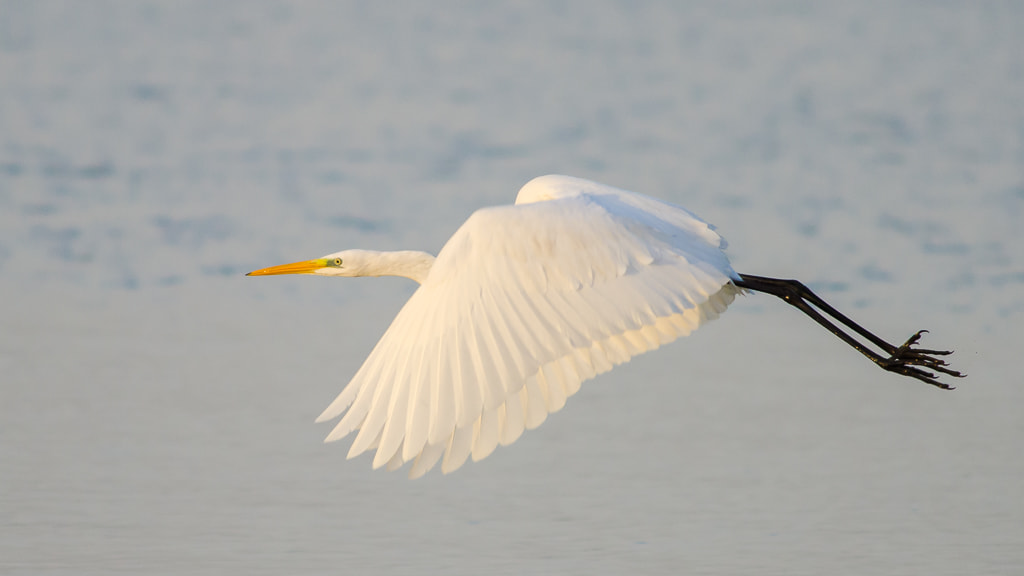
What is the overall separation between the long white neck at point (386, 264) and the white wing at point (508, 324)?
1227 mm

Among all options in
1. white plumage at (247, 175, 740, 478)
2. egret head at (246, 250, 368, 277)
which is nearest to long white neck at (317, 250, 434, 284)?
egret head at (246, 250, 368, 277)

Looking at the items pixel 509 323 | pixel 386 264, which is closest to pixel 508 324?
pixel 509 323

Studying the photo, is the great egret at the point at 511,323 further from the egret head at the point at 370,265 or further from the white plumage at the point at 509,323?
the egret head at the point at 370,265

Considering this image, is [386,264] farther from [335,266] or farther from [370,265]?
[335,266]

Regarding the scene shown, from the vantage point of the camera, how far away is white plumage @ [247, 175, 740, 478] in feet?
15.1

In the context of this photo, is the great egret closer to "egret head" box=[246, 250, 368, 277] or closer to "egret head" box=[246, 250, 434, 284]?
"egret head" box=[246, 250, 434, 284]

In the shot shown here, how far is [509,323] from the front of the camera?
4836mm

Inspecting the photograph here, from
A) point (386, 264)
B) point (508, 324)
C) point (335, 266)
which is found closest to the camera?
point (508, 324)

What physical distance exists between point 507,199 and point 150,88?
4.09 meters

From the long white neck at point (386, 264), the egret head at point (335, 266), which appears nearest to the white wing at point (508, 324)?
the long white neck at point (386, 264)

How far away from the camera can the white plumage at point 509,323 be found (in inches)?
181

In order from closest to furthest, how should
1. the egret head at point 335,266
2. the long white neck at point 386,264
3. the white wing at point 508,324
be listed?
the white wing at point 508,324 < the long white neck at point 386,264 < the egret head at point 335,266

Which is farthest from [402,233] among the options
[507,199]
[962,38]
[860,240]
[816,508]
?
[962,38]

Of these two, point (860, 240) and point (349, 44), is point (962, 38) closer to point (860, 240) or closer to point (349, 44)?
point (860, 240)
